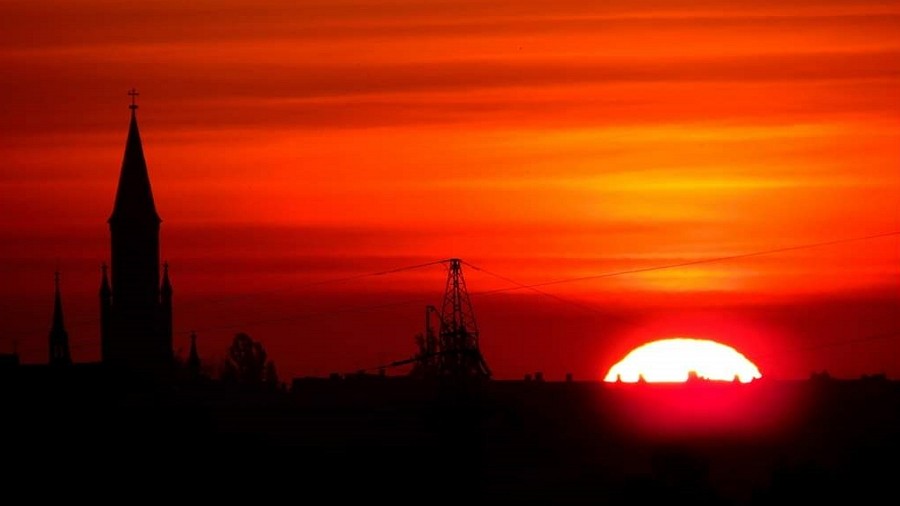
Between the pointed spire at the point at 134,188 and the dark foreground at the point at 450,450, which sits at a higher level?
the pointed spire at the point at 134,188

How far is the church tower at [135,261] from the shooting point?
173 m

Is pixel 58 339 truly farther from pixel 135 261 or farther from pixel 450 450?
pixel 450 450

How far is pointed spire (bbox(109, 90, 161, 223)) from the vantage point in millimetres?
172625

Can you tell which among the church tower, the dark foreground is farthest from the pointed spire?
the dark foreground

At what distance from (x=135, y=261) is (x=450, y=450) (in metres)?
103

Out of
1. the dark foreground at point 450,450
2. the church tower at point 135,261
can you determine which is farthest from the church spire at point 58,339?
the dark foreground at point 450,450

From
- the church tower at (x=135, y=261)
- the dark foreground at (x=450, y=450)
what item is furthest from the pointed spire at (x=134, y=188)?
the dark foreground at (x=450, y=450)

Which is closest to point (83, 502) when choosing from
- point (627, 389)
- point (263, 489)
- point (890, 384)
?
point (263, 489)

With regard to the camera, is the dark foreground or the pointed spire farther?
the pointed spire

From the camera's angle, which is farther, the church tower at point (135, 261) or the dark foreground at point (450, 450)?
the church tower at point (135, 261)

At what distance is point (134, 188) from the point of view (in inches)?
6796

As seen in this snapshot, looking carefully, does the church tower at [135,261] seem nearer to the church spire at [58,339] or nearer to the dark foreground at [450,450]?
the church spire at [58,339]

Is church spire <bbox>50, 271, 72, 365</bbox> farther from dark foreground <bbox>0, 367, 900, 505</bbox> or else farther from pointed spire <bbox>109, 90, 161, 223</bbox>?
dark foreground <bbox>0, 367, 900, 505</bbox>

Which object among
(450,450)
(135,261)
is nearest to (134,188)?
(135,261)
